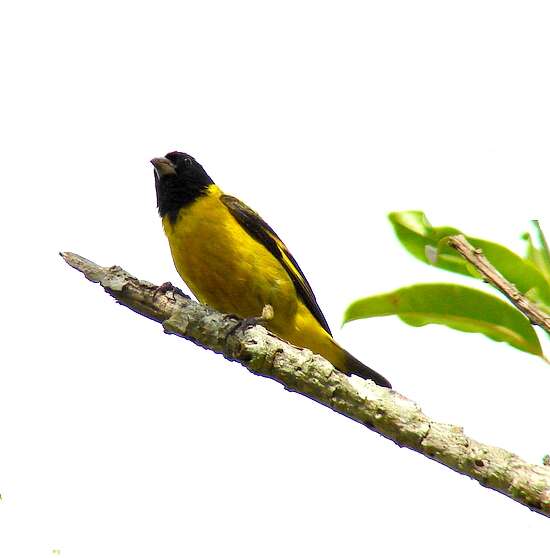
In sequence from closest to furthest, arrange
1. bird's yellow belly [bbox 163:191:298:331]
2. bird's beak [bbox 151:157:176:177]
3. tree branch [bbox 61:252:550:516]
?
tree branch [bbox 61:252:550:516] → bird's yellow belly [bbox 163:191:298:331] → bird's beak [bbox 151:157:176:177]

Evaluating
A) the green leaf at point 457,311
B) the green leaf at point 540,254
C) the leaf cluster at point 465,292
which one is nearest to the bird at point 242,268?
the green leaf at point 457,311

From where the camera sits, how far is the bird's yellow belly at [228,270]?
5504mm

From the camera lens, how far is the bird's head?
237 inches

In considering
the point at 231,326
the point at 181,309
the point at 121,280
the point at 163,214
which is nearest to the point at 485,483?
the point at 231,326

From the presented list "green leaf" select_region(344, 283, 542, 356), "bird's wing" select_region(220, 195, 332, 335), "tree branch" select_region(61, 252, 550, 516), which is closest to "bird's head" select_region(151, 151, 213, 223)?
"bird's wing" select_region(220, 195, 332, 335)

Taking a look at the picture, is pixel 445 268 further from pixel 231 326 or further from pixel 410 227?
pixel 231 326

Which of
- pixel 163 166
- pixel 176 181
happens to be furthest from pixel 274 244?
pixel 163 166

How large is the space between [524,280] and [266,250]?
3.24 metres

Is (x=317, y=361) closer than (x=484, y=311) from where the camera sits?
No

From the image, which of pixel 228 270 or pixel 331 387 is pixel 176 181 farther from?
pixel 331 387

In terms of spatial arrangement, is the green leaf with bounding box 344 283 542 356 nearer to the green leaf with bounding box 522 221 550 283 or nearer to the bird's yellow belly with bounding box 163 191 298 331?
the green leaf with bounding box 522 221 550 283

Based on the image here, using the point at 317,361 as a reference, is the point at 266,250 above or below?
above

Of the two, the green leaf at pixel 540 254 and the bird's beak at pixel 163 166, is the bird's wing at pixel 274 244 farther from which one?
the green leaf at pixel 540 254

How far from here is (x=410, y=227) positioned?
304 cm
